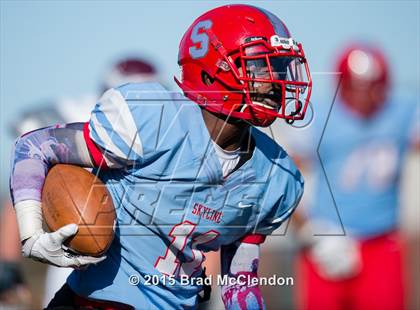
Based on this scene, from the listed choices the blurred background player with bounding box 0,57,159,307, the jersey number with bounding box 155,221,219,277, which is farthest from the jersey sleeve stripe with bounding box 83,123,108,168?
the blurred background player with bounding box 0,57,159,307

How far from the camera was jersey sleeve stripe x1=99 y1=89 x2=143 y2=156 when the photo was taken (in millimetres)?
3211

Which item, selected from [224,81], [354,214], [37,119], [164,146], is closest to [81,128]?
[164,146]

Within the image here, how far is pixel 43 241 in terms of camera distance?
10.1 feet

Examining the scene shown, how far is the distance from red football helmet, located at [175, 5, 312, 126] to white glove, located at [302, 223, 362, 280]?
1.80 meters

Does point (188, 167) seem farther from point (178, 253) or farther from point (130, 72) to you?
point (130, 72)

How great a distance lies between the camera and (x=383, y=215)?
543cm

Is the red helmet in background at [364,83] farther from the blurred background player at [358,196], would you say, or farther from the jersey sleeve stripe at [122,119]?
the jersey sleeve stripe at [122,119]

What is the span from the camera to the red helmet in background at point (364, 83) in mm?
5504

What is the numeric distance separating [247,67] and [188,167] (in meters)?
0.46

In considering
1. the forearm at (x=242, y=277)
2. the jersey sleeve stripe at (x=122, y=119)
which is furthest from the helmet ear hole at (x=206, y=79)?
the forearm at (x=242, y=277)

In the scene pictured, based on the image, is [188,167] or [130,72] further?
A: [130,72]

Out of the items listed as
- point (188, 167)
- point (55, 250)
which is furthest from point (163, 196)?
point (55, 250)

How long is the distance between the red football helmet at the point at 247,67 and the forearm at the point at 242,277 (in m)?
0.54

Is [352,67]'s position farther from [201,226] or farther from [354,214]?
[201,226]
